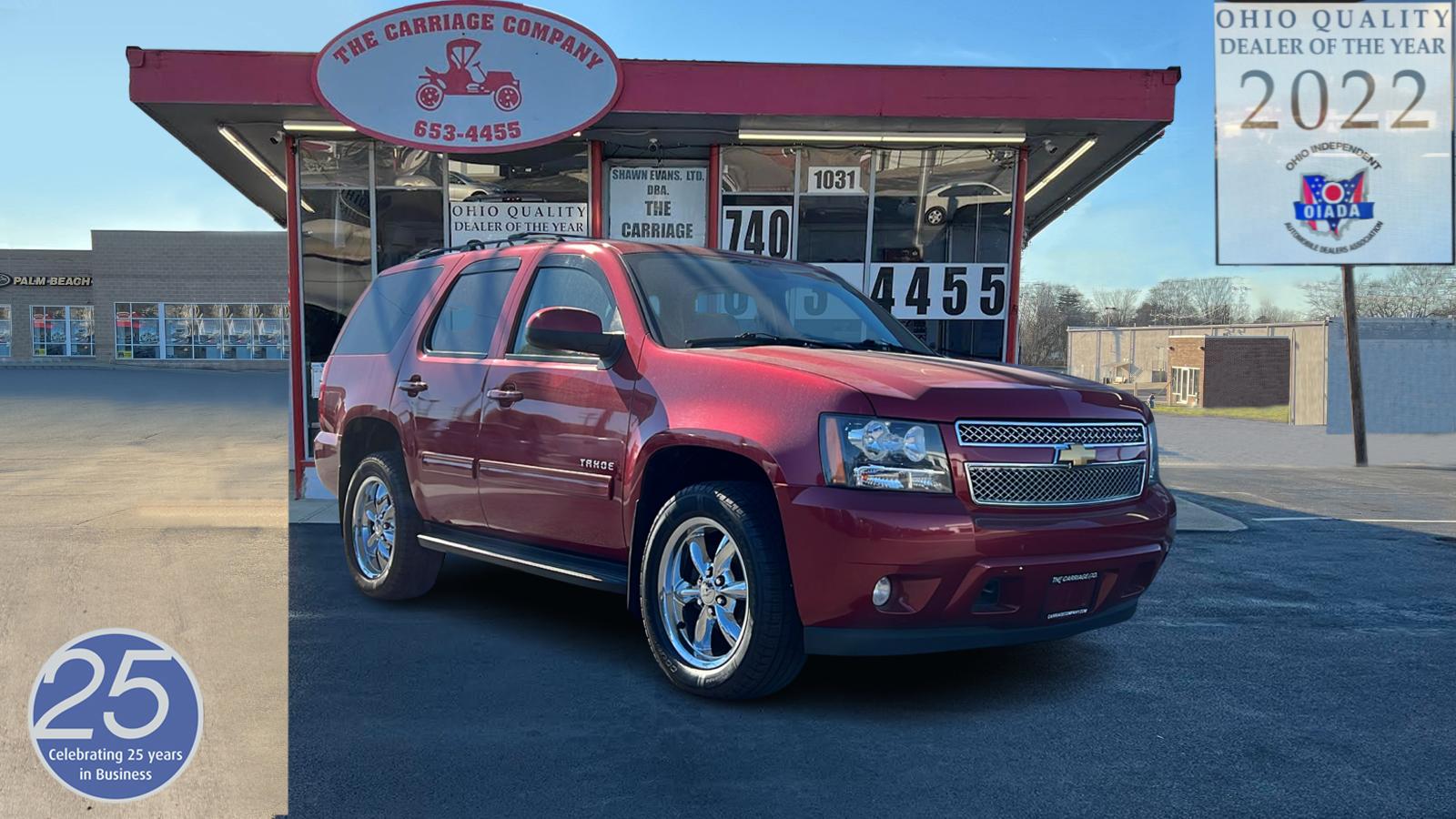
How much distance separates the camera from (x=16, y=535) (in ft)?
28.3

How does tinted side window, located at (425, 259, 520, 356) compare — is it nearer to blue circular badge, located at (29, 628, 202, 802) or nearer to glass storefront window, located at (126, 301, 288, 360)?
blue circular badge, located at (29, 628, 202, 802)

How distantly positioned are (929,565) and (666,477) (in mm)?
1344

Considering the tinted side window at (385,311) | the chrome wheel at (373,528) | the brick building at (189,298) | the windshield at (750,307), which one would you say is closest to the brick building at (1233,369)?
the brick building at (189,298)

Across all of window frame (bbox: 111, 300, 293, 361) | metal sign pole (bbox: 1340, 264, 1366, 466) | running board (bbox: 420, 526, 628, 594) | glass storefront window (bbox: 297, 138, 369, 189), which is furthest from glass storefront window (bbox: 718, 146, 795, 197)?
window frame (bbox: 111, 300, 293, 361)

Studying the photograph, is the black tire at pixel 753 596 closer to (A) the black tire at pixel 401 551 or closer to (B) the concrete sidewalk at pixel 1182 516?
(A) the black tire at pixel 401 551

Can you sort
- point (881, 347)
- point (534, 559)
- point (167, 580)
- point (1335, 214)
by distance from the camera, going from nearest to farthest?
point (534, 559) → point (881, 347) → point (167, 580) → point (1335, 214)

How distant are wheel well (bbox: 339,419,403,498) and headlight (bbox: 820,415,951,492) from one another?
363 cm

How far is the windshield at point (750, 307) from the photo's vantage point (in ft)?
17.0

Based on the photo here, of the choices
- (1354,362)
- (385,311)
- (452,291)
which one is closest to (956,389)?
(452,291)

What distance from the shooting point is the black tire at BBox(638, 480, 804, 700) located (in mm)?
4223

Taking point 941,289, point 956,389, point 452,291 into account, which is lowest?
point 956,389

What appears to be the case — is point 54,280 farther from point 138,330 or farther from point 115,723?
point 115,723

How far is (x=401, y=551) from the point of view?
627 cm

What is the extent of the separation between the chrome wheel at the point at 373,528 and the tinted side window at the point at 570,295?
146cm
